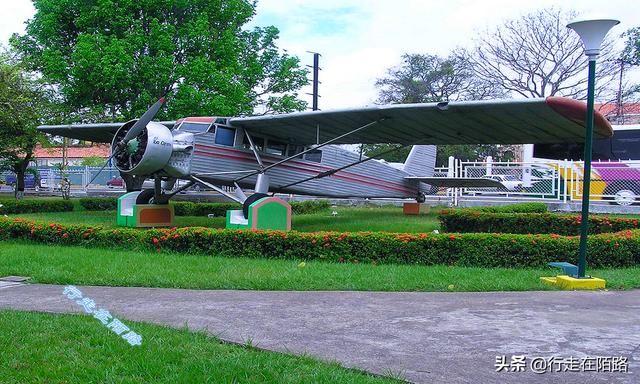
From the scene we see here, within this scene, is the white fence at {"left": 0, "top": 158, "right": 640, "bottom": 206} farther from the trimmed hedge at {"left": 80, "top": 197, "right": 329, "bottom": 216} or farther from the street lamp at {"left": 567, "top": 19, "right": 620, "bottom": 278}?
the street lamp at {"left": 567, "top": 19, "right": 620, "bottom": 278}

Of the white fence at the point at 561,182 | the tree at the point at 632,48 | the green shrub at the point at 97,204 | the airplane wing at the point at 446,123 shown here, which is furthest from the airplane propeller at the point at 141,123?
the tree at the point at 632,48

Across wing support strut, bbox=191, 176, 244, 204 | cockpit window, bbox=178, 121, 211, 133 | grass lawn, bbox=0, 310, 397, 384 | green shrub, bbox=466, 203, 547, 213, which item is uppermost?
cockpit window, bbox=178, 121, 211, 133

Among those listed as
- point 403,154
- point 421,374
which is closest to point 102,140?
point 421,374

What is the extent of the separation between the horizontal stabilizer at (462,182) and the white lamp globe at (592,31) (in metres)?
12.2

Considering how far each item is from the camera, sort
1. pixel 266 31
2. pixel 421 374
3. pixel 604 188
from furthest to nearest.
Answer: pixel 266 31 < pixel 604 188 < pixel 421 374

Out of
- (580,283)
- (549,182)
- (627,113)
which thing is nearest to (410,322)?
(580,283)

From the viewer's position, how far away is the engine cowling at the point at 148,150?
13.2 m

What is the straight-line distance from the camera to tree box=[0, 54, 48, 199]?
69.8 ft

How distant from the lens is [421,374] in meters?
4.11

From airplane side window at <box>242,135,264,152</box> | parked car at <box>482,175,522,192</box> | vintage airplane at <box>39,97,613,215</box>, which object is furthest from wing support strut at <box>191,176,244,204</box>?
parked car at <box>482,175,522,192</box>

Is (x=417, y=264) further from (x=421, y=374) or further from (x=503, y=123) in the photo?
(x=421, y=374)

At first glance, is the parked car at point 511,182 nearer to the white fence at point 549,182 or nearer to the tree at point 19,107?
the white fence at point 549,182

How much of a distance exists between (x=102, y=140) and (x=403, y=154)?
32.1 meters

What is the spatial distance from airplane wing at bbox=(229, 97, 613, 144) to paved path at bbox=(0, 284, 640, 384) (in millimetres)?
4274
